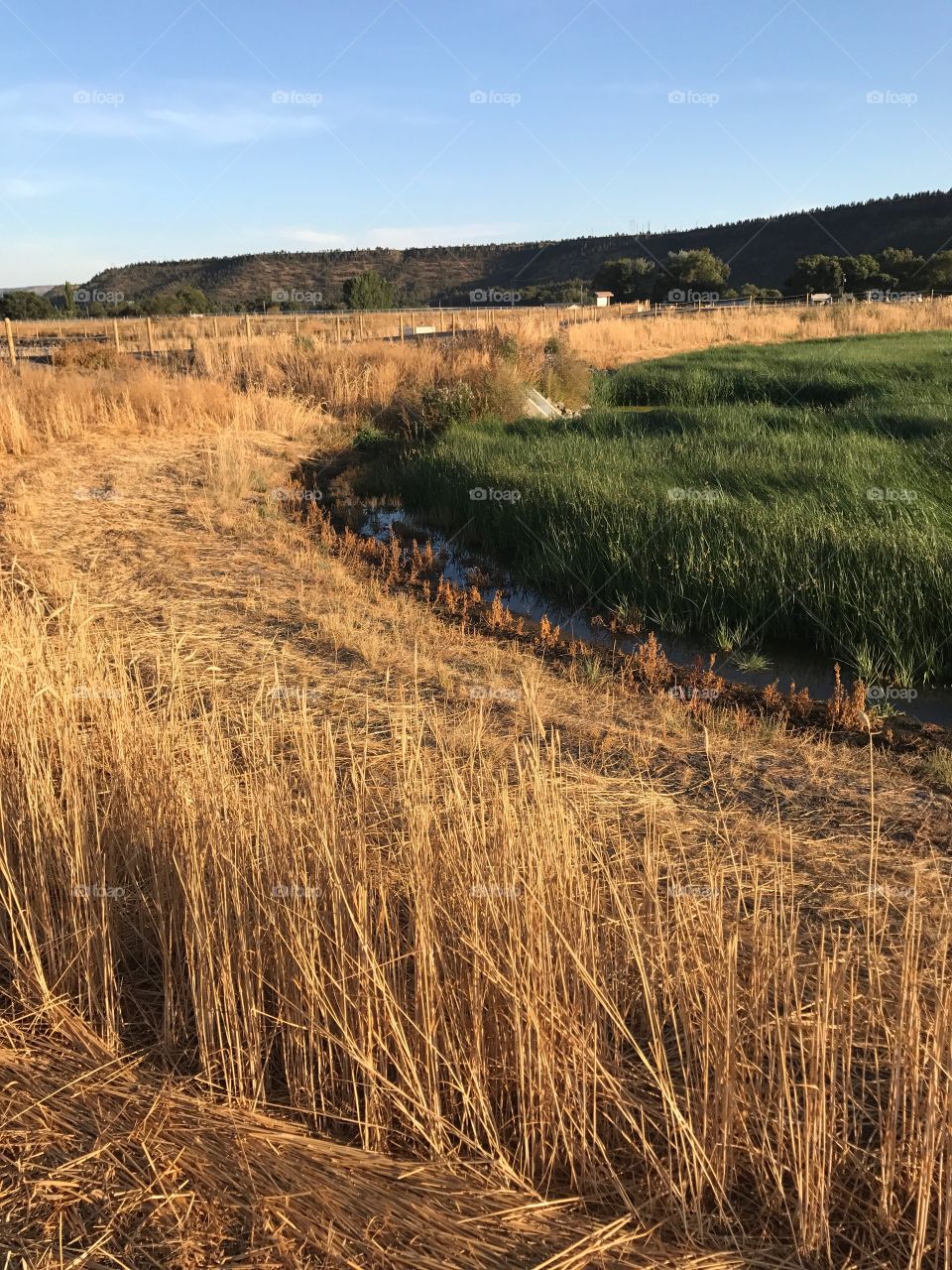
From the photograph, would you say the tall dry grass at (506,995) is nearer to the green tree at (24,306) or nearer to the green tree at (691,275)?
the green tree at (24,306)

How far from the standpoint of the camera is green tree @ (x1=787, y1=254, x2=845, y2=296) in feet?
195

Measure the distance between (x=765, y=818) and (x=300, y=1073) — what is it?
2.58m

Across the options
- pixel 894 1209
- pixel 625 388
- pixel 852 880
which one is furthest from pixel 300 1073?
pixel 625 388

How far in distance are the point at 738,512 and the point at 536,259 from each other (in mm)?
103508

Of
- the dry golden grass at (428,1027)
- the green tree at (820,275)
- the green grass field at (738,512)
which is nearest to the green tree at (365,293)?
the green tree at (820,275)

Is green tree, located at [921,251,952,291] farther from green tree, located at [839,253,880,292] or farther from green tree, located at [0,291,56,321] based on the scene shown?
green tree, located at [0,291,56,321]

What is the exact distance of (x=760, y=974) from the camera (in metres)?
2.47

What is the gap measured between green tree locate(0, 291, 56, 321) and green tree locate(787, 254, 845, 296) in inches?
1864

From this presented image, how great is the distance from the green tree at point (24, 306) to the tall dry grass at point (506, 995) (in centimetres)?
6052

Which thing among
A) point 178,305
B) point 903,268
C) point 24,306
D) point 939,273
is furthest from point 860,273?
point 24,306

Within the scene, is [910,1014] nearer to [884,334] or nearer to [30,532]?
[30,532]

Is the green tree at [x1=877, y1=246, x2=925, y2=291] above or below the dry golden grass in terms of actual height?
above

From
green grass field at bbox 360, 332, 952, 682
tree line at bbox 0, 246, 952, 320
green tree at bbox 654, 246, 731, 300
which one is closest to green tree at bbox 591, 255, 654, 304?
tree line at bbox 0, 246, 952, 320

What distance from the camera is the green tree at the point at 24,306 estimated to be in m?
56.7
